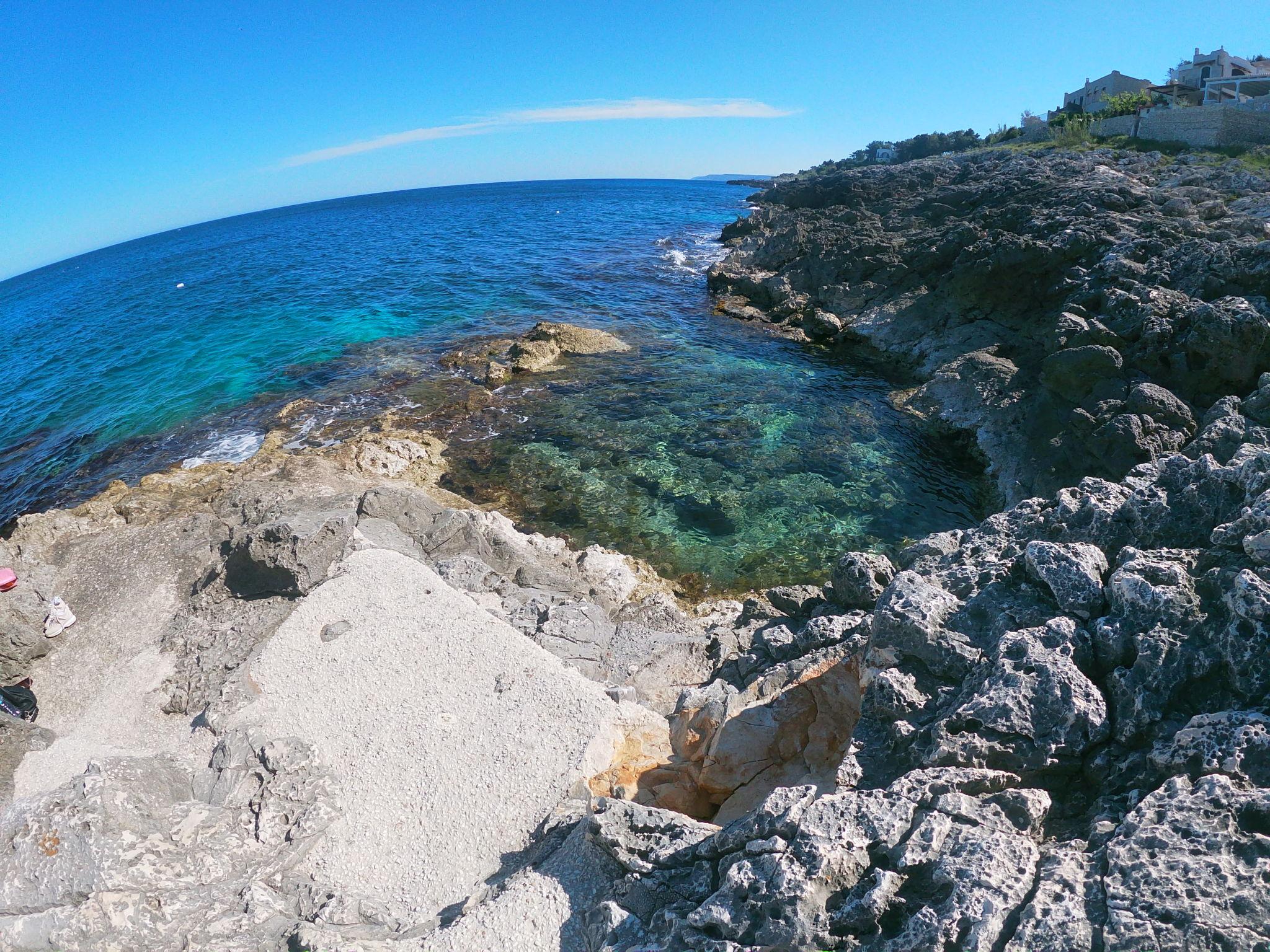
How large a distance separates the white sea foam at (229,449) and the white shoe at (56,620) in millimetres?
9199

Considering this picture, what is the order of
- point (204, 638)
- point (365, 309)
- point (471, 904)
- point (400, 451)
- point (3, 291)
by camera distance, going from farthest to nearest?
point (3, 291) < point (365, 309) < point (400, 451) < point (204, 638) < point (471, 904)

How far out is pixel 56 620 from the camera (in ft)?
40.2

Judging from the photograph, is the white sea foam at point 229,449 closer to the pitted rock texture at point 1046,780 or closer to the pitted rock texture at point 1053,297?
the pitted rock texture at point 1046,780

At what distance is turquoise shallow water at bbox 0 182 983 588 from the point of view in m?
18.2

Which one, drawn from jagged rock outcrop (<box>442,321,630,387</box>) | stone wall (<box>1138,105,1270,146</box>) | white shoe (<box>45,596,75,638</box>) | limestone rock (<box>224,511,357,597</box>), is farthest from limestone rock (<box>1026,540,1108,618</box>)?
stone wall (<box>1138,105,1270,146</box>)

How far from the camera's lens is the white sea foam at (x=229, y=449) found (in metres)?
21.9

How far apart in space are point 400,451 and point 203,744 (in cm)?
1179

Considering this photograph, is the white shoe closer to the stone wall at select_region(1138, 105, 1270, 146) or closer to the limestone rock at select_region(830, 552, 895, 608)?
the limestone rock at select_region(830, 552, 895, 608)

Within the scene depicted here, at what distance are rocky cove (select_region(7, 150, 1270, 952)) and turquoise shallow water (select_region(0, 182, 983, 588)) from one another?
8.31 feet

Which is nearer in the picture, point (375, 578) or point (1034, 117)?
point (375, 578)

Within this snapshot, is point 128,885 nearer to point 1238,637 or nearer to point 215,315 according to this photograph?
point 1238,637

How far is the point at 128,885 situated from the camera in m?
7.21

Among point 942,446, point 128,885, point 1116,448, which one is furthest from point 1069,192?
point 128,885

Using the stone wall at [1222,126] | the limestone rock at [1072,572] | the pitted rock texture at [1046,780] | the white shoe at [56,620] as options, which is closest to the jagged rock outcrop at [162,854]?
the pitted rock texture at [1046,780]
